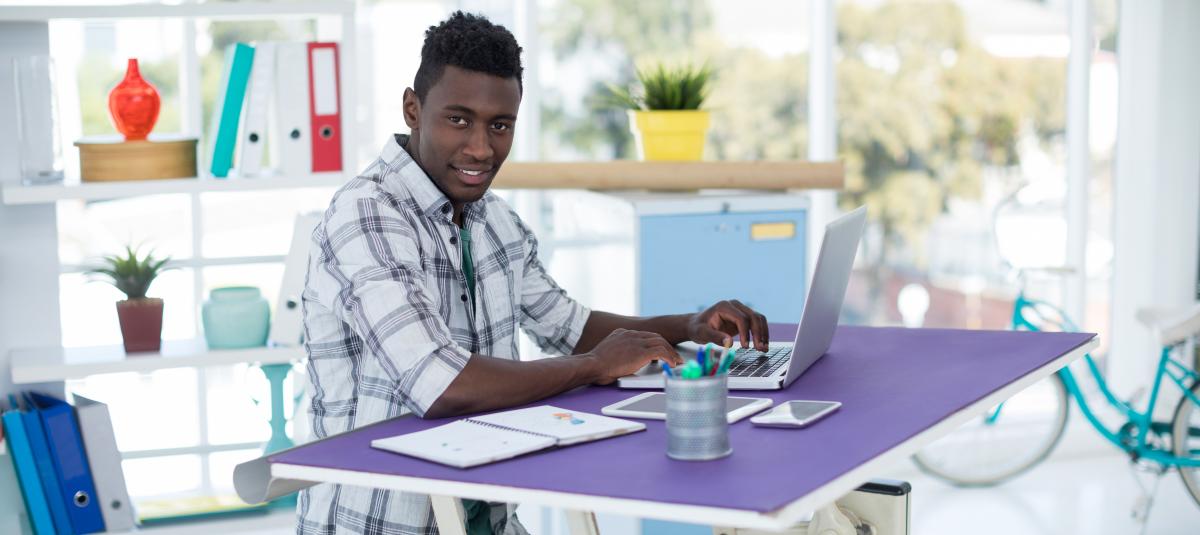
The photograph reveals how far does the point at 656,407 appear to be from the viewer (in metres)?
1.76

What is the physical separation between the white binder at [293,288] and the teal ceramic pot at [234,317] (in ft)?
0.13

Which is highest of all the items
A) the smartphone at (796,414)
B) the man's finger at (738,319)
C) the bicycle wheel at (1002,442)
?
the man's finger at (738,319)

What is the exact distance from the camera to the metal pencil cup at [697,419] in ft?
4.83

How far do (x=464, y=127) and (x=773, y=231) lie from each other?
157 cm

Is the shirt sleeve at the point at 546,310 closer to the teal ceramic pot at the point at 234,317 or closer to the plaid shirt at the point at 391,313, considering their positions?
the plaid shirt at the point at 391,313

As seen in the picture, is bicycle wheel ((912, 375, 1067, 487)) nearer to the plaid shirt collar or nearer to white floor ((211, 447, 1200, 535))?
white floor ((211, 447, 1200, 535))

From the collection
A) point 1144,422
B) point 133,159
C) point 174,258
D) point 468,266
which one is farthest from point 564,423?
point 1144,422

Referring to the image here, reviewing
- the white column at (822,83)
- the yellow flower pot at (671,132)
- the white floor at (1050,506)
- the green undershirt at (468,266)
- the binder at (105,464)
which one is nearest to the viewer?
the green undershirt at (468,266)

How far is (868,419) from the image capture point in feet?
5.43

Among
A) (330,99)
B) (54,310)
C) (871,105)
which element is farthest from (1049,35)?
(54,310)

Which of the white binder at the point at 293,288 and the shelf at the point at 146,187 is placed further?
the white binder at the point at 293,288

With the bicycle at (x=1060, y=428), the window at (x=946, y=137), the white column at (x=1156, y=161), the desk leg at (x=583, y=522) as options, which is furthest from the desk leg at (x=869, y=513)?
the white column at (x=1156, y=161)

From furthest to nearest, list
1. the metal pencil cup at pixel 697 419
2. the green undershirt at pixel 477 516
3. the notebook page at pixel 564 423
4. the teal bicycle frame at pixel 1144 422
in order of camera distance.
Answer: the teal bicycle frame at pixel 1144 422 → the green undershirt at pixel 477 516 → the notebook page at pixel 564 423 → the metal pencil cup at pixel 697 419

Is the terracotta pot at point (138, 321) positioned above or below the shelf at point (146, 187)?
below
